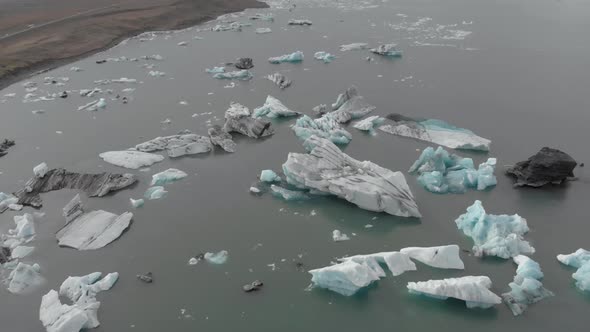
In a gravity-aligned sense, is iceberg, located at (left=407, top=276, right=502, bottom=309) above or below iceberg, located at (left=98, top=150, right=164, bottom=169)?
below

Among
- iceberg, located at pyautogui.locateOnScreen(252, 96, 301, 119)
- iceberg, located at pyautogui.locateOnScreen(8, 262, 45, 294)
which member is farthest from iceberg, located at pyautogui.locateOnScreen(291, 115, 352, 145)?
iceberg, located at pyautogui.locateOnScreen(8, 262, 45, 294)

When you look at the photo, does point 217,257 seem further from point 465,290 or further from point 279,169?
point 465,290

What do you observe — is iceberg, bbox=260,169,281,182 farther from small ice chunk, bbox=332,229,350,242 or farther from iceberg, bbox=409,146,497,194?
iceberg, bbox=409,146,497,194

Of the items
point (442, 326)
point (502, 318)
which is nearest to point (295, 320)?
point (442, 326)

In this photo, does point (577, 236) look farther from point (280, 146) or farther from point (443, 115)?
point (280, 146)

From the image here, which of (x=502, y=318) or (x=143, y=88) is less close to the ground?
(x=143, y=88)

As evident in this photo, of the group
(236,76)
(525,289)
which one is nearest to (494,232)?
(525,289)
